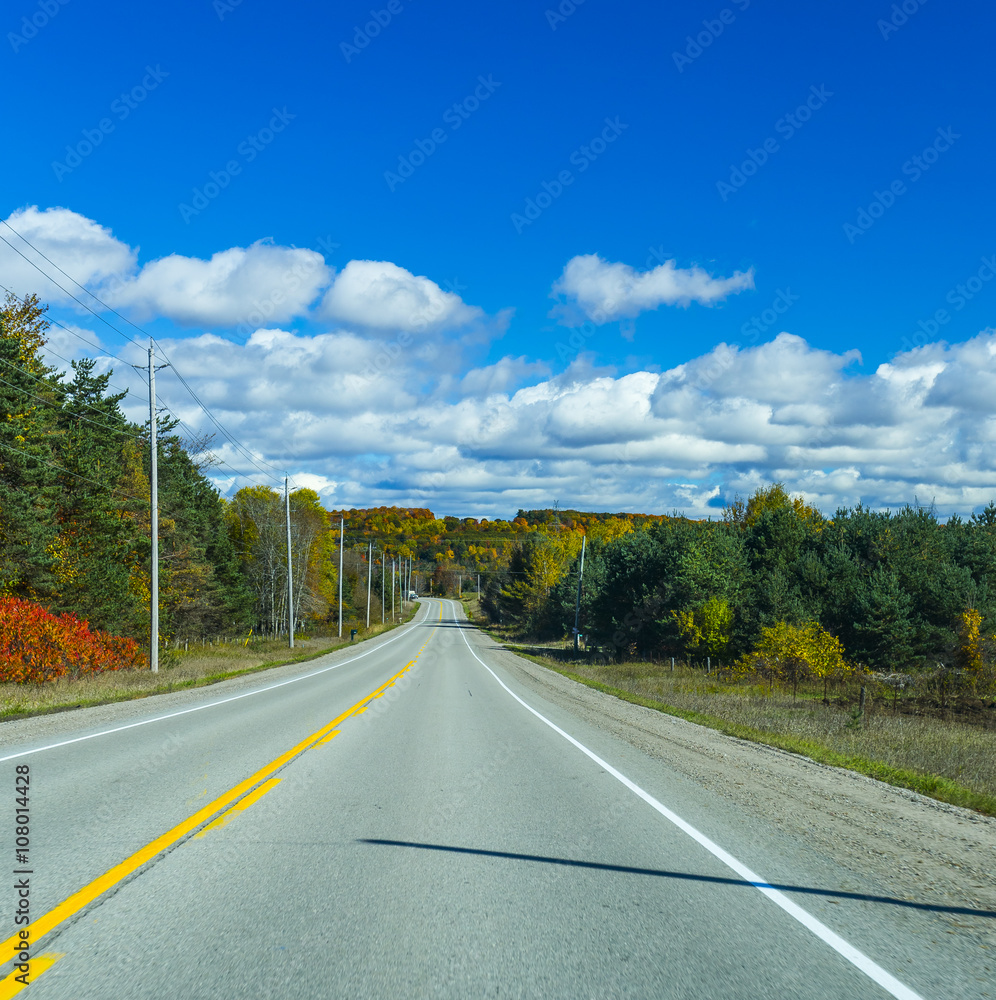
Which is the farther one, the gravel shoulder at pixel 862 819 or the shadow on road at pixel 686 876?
the gravel shoulder at pixel 862 819

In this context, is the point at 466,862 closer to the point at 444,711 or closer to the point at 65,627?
the point at 444,711

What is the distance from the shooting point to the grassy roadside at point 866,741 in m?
10.2

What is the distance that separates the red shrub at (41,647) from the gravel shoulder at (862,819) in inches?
640

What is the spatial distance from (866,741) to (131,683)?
19.1 meters

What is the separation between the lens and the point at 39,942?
13.1 ft

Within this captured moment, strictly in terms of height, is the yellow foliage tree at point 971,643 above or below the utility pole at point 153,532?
below

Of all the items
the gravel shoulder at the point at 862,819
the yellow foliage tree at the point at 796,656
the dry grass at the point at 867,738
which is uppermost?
the gravel shoulder at the point at 862,819

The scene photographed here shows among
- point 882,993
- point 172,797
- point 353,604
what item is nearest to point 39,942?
point 172,797

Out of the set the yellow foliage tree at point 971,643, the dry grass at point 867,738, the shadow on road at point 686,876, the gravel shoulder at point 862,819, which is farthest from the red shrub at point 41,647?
the yellow foliage tree at point 971,643

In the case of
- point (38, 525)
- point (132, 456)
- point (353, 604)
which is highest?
point (132, 456)

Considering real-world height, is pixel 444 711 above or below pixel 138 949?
below

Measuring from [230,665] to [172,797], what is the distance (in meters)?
26.8

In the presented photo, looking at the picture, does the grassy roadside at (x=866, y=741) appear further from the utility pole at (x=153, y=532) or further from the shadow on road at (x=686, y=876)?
the utility pole at (x=153, y=532)

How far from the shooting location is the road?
3.74 meters
